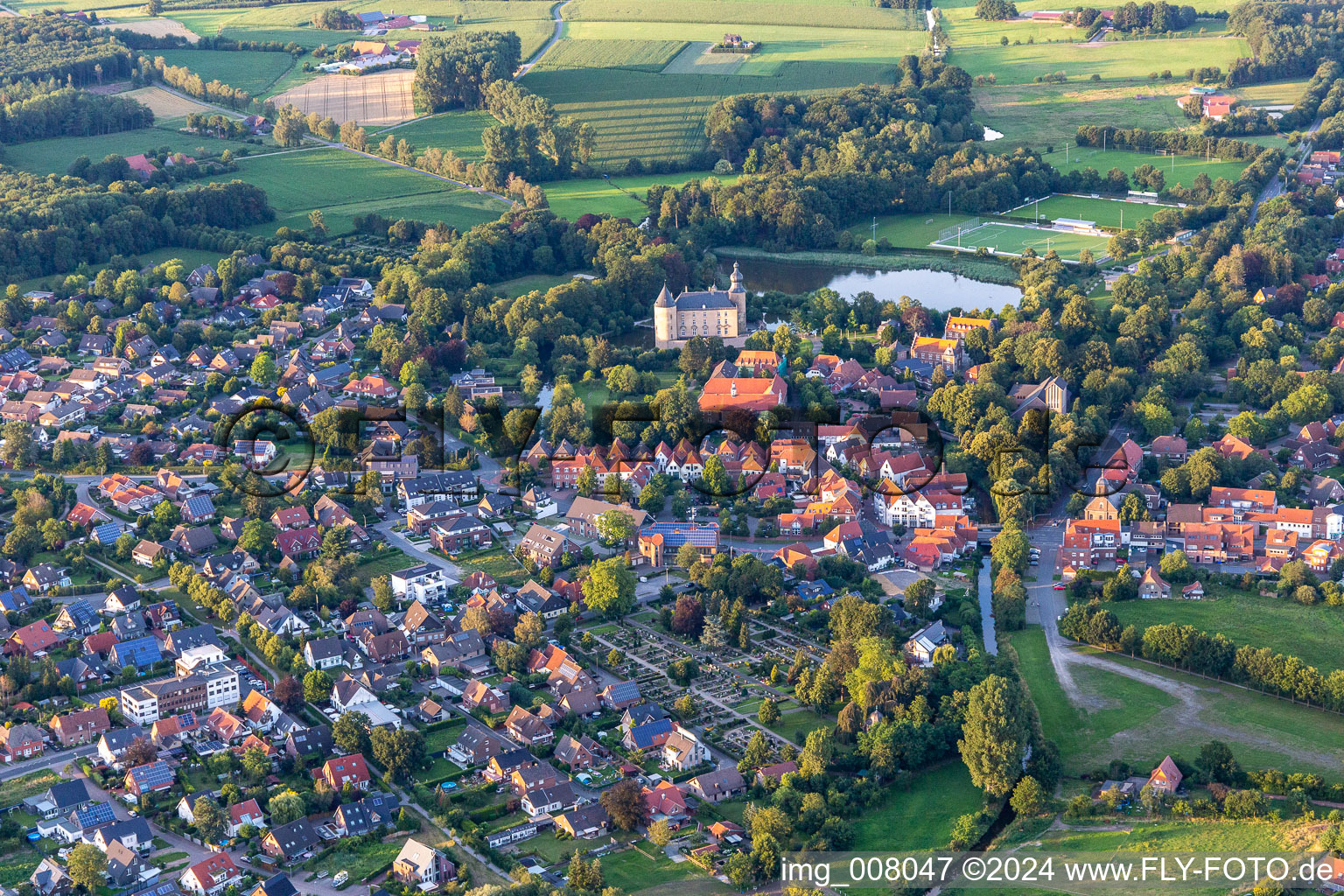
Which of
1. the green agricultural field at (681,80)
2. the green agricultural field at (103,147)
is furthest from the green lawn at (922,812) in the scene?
the green agricultural field at (103,147)

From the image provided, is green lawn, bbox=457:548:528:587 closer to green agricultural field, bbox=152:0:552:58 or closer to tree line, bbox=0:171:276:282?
tree line, bbox=0:171:276:282

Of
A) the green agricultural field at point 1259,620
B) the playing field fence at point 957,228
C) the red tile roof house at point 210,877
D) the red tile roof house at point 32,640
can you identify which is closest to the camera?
the red tile roof house at point 210,877

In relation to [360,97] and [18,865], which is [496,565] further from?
[360,97]

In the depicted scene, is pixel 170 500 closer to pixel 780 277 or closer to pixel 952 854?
pixel 952 854

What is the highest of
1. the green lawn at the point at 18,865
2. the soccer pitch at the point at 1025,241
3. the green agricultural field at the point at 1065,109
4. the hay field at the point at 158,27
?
the hay field at the point at 158,27

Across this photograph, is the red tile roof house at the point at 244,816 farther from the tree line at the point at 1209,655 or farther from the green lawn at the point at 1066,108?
the green lawn at the point at 1066,108

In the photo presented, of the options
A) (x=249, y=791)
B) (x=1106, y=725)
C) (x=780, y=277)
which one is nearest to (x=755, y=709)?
(x=1106, y=725)
